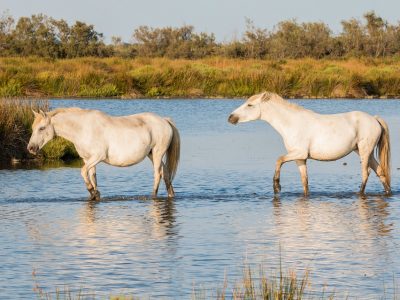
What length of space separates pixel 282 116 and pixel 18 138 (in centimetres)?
670

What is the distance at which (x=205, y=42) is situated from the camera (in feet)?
243

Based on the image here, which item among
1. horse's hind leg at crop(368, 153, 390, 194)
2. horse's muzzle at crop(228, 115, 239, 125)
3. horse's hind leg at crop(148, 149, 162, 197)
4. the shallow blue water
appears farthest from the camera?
horse's hind leg at crop(368, 153, 390, 194)

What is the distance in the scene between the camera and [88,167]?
13.4 metres

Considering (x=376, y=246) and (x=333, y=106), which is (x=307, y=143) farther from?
(x=333, y=106)

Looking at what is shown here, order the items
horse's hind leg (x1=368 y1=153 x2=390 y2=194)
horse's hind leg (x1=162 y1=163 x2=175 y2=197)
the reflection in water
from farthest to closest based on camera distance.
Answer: horse's hind leg (x1=368 y1=153 x2=390 y2=194), horse's hind leg (x1=162 y1=163 x2=175 y2=197), the reflection in water

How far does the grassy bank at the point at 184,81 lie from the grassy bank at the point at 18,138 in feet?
55.4

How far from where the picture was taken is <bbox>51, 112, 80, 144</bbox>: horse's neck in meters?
13.5

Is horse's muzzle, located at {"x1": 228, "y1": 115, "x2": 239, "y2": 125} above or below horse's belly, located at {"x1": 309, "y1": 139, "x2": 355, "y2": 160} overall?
above

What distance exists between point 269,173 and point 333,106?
1710cm

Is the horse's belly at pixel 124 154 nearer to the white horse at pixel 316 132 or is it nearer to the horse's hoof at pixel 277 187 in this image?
the white horse at pixel 316 132

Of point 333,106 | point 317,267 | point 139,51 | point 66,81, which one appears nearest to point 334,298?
point 317,267

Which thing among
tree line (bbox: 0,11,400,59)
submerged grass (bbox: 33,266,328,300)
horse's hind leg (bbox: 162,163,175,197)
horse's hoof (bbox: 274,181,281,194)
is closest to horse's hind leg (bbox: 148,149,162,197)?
horse's hind leg (bbox: 162,163,175,197)

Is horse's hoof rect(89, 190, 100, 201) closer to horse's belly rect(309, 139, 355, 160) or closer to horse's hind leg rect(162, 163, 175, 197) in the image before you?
horse's hind leg rect(162, 163, 175, 197)

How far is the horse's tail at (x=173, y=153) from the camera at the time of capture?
46.2 feet
